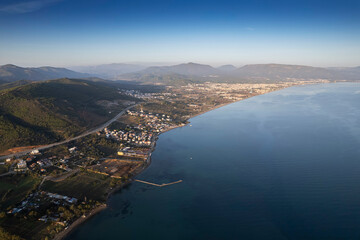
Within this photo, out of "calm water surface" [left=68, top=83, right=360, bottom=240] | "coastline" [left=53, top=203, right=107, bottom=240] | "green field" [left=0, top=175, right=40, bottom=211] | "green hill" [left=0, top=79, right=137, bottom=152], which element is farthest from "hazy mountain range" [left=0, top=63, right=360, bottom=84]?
"coastline" [left=53, top=203, right=107, bottom=240]

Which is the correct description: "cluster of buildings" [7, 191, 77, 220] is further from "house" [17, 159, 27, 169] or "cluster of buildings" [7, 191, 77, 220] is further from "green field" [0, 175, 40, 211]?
"house" [17, 159, 27, 169]

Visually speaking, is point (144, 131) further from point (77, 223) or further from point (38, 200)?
point (77, 223)

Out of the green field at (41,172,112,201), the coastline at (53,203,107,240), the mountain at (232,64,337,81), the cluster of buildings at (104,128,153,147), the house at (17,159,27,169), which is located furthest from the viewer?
the mountain at (232,64,337,81)

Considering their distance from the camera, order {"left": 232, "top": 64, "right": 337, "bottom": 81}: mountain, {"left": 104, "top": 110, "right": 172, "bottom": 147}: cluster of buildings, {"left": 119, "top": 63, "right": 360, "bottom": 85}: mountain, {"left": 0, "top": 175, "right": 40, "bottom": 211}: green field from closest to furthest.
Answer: {"left": 0, "top": 175, "right": 40, "bottom": 211}: green field → {"left": 104, "top": 110, "right": 172, "bottom": 147}: cluster of buildings → {"left": 119, "top": 63, "right": 360, "bottom": 85}: mountain → {"left": 232, "top": 64, "right": 337, "bottom": 81}: mountain

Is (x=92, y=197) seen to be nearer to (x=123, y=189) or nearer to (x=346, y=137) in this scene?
(x=123, y=189)

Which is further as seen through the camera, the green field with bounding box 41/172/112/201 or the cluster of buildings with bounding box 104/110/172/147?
the cluster of buildings with bounding box 104/110/172/147

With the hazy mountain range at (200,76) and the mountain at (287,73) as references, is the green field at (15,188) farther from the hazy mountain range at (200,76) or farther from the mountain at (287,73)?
the mountain at (287,73)

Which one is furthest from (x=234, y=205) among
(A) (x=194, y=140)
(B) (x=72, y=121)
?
(B) (x=72, y=121)

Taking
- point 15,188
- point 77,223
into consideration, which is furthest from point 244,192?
point 15,188
